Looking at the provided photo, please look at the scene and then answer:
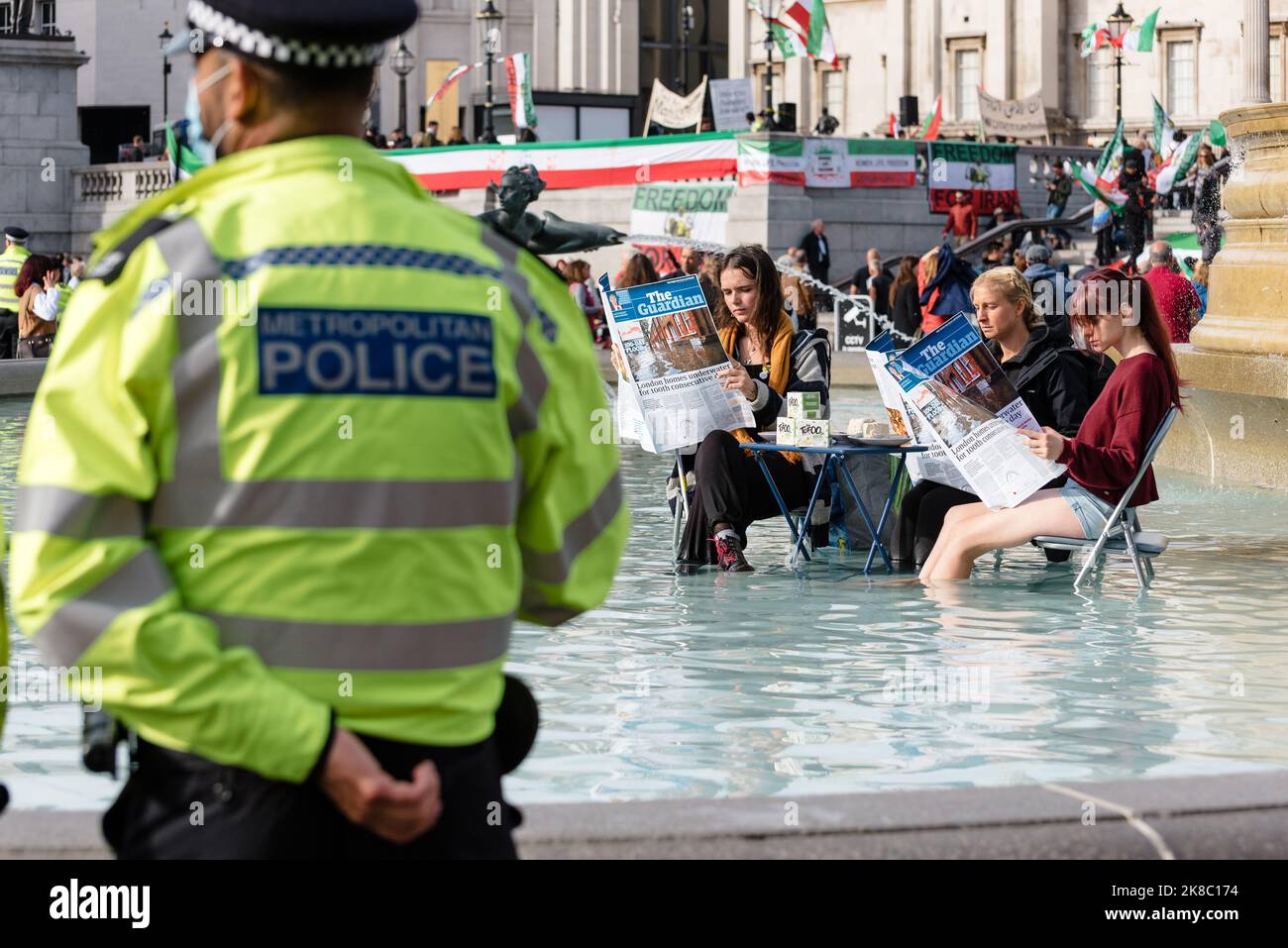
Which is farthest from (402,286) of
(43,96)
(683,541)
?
(43,96)

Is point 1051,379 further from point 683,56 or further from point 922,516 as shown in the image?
point 683,56

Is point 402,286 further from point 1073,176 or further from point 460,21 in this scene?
point 460,21

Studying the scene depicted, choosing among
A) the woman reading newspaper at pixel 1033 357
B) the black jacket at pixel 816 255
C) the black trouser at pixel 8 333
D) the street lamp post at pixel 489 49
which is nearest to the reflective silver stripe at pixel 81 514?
the woman reading newspaper at pixel 1033 357

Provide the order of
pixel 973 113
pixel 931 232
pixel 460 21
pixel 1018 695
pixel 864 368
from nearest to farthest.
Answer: pixel 1018 695, pixel 864 368, pixel 931 232, pixel 973 113, pixel 460 21

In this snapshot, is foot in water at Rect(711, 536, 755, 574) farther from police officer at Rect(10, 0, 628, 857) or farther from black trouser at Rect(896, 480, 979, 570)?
police officer at Rect(10, 0, 628, 857)

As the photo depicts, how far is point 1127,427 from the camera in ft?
29.1

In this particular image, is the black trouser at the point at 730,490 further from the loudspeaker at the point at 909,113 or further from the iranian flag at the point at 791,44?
the loudspeaker at the point at 909,113

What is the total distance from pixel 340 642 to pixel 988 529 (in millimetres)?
6855

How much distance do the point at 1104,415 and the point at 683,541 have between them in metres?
2.09

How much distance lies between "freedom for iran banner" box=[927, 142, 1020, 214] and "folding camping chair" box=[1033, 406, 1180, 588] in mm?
29642

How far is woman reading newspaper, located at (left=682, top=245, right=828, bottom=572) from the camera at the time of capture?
32.4 feet

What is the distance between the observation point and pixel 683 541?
1007 cm

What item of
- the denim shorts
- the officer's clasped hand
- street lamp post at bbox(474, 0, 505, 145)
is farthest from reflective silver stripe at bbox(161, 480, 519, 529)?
street lamp post at bbox(474, 0, 505, 145)
